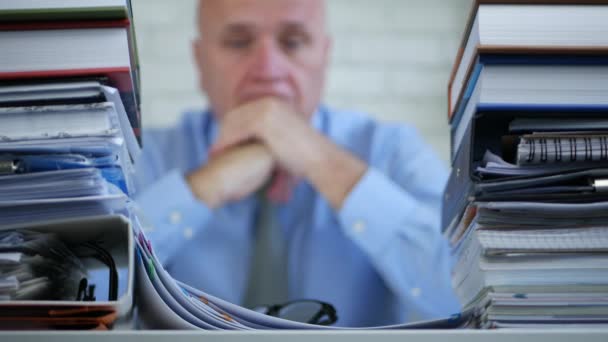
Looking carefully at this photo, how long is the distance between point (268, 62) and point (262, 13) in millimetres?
130

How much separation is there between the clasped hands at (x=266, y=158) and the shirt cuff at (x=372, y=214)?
0.03m

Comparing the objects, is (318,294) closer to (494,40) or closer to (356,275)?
(356,275)

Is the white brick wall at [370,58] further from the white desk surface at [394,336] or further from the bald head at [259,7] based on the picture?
the white desk surface at [394,336]

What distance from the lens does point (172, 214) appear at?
66.0 inches

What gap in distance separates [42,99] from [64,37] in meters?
0.07

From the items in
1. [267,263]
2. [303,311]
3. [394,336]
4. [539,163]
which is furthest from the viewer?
[267,263]

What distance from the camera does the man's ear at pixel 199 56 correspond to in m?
1.83

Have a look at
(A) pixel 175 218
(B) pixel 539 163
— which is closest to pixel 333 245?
(A) pixel 175 218

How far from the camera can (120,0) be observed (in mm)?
771

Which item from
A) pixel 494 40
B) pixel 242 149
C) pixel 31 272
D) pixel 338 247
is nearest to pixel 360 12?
pixel 242 149

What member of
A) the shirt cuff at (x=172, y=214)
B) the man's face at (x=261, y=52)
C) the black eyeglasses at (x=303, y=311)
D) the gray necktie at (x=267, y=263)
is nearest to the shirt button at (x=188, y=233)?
the shirt cuff at (x=172, y=214)

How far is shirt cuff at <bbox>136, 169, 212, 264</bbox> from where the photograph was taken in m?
1.66

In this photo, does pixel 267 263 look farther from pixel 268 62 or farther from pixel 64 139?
pixel 64 139

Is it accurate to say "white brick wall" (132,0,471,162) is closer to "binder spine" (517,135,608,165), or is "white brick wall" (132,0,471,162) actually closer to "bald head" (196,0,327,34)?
"bald head" (196,0,327,34)
